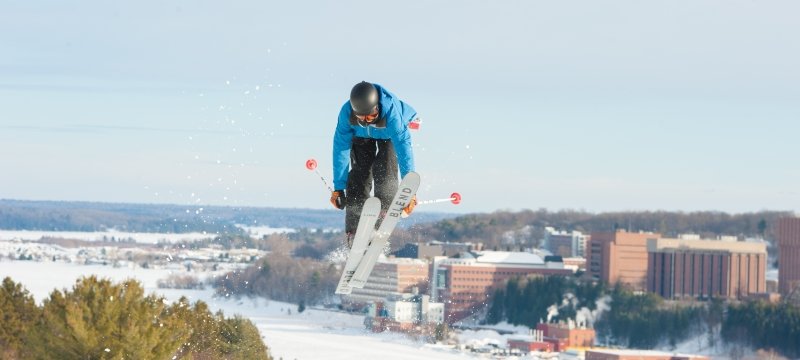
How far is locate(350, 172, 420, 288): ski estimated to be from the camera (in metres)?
15.0

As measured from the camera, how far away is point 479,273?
141500 millimetres

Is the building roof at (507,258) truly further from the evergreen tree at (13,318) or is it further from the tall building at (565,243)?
the evergreen tree at (13,318)

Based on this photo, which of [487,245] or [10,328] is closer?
[10,328]

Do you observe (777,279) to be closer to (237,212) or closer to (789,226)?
(789,226)

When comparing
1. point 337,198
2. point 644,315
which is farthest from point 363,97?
point 644,315

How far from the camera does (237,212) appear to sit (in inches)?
892

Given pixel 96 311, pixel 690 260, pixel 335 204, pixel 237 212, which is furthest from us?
pixel 690 260

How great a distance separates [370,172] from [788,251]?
501 ft

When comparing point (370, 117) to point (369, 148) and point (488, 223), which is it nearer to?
point (369, 148)

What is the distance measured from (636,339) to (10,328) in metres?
89.8

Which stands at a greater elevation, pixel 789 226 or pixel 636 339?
pixel 789 226

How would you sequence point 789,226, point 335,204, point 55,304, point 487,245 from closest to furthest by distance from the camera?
point 335,204 → point 55,304 → point 789,226 → point 487,245

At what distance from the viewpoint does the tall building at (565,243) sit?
187250mm

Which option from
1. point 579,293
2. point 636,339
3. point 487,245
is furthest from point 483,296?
point 487,245
